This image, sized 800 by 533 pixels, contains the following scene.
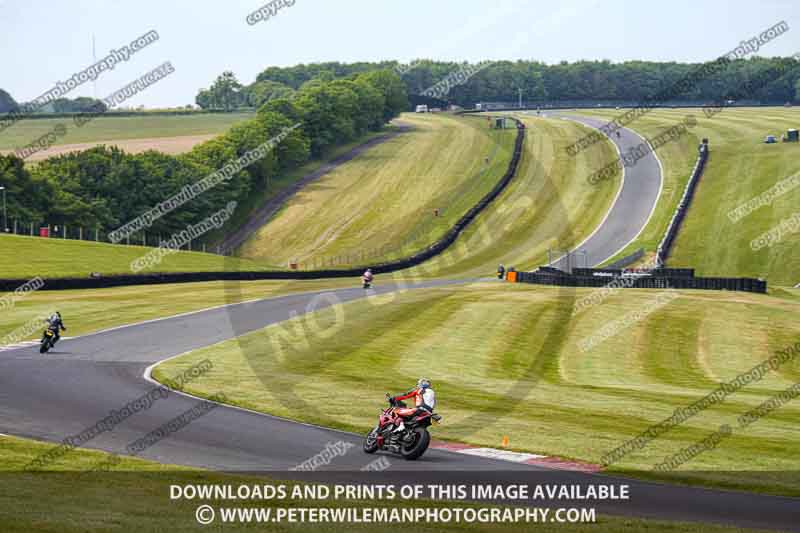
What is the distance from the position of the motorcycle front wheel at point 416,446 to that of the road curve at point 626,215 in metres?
55.1

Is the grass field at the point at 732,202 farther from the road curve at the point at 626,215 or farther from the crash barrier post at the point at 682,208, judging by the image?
the road curve at the point at 626,215

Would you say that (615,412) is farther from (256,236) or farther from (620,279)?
(256,236)

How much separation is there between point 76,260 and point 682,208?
53.6 meters

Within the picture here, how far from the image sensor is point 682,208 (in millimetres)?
91125

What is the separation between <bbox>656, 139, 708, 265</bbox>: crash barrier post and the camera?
8081 centimetres

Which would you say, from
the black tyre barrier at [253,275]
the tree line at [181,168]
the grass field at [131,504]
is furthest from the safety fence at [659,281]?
the tree line at [181,168]

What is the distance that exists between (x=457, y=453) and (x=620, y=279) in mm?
39141

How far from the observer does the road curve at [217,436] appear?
17750mm

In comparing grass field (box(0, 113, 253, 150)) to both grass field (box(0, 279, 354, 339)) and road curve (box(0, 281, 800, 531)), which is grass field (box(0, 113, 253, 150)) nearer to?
grass field (box(0, 279, 354, 339))

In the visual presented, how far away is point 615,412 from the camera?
27.8m

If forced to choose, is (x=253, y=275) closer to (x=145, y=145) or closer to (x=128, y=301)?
(x=128, y=301)
